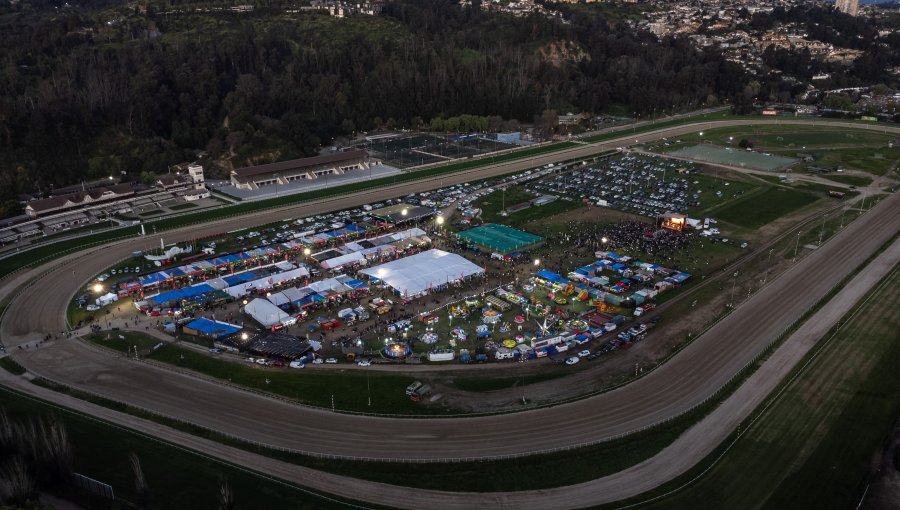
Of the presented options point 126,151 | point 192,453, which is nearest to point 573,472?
point 192,453

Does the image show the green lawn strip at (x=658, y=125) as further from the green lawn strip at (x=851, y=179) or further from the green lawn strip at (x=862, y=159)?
the green lawn strip at (x=851, y=179)

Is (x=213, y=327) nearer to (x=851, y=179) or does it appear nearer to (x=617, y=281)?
(x=617, y=281)

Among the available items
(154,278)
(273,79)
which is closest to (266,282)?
(154,278)

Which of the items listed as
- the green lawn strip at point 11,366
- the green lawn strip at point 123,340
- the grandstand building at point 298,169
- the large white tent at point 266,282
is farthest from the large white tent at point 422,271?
the grandstand building at point 298,169

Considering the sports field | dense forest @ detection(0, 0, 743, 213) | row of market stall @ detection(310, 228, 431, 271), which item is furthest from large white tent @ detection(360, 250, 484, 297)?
the sports field

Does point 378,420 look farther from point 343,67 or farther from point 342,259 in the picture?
point 343,67
